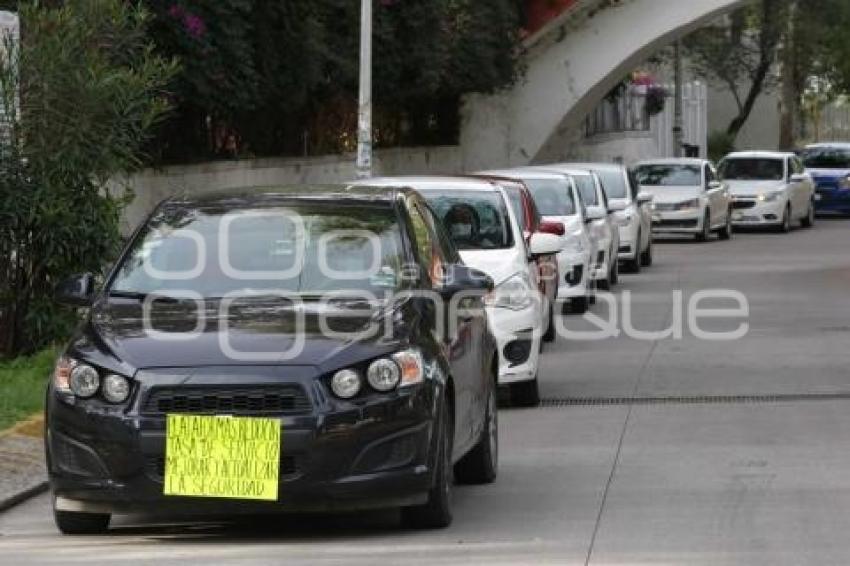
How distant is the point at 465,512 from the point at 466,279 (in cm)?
114

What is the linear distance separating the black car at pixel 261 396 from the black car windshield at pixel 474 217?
5.54 meters

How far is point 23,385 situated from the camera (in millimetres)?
14188

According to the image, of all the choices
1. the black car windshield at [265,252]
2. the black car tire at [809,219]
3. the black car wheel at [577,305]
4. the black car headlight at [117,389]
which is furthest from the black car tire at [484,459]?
the black car tire at [809,219]

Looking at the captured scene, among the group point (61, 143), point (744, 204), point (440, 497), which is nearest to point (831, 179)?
point (744, 204)

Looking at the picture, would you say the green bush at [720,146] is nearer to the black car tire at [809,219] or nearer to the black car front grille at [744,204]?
the black car tire at [809,219]

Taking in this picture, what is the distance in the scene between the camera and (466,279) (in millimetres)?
10484

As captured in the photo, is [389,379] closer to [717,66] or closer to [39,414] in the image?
[39,414]

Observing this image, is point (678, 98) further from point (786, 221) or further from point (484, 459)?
point (484, 459)

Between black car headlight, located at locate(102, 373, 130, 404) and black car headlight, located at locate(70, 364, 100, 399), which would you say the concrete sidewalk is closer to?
black car headlight, located at locate(70, 364, 100, 399)

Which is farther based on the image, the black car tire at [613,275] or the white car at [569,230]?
the black car tire at [613,275]

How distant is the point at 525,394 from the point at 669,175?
970 inches

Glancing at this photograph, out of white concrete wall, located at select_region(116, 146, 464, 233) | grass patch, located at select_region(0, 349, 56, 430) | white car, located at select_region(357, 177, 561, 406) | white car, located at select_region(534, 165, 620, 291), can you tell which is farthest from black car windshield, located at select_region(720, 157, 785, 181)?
grass patch, located at select_region(0, 349, 56, 430)

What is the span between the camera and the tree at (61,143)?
1520 centimetres

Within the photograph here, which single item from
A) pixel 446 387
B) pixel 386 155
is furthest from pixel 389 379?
pixel 386 155
